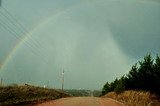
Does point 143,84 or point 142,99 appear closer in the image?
point 142,99

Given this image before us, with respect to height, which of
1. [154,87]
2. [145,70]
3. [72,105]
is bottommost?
[72,105]

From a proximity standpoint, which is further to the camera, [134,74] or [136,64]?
[136,64]

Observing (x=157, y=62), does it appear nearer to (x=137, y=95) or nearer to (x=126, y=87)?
(x=126, y=87)

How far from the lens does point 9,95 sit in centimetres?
3272

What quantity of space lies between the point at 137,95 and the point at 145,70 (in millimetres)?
8601

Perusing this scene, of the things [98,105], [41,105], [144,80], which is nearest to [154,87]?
[144,80]

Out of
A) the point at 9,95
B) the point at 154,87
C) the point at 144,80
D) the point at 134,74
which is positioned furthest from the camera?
the point at 134,74

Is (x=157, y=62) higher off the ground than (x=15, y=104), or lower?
higher

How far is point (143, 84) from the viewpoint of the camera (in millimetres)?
41906

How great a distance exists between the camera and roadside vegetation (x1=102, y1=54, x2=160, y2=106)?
118 feet

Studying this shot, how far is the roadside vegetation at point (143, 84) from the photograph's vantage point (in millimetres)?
36100

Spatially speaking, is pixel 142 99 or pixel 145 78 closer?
pixel 142 99

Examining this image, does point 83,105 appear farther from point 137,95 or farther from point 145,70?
point 145,70

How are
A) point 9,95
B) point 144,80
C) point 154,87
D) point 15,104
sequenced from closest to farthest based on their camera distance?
point 15,104, point 9,95, point 154,87, point 144,80
